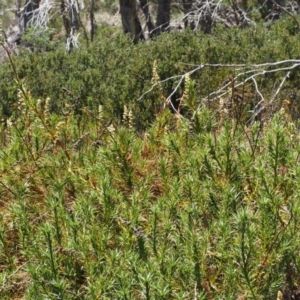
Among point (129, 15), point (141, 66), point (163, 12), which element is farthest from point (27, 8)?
point (141, 66)

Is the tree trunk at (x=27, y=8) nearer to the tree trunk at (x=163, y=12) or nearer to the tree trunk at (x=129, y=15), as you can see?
the tree trunk at (x=129, y=15)

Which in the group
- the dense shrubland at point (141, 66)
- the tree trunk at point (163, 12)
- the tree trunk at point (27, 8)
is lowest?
the dense shrubland at point (141, 66)

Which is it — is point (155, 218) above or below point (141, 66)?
above

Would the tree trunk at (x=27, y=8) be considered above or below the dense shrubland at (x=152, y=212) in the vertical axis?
above

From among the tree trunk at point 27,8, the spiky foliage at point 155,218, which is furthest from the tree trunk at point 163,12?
the spiky foliage at point 155,218

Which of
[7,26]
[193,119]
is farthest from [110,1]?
[193,119]

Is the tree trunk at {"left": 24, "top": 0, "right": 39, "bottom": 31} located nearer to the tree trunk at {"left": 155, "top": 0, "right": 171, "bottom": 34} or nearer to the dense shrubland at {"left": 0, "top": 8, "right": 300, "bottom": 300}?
the tree trunk at {"left": 155, "top": 0, "right": 171, "bottom": 34}

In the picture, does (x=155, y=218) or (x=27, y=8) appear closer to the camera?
(x=155, y=218)

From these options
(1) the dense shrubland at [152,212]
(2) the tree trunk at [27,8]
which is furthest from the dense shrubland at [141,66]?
(2) the tree trunk at [27,8]

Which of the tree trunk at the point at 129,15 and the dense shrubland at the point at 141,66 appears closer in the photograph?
the dense shrubland at the point at 141,66

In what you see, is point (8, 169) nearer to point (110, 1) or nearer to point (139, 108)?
point (139, 108)

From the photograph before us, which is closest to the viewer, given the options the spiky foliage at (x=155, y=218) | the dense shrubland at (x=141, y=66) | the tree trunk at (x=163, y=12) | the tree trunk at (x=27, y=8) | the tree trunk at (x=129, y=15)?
the spiky foliage at (x=155, y=218)

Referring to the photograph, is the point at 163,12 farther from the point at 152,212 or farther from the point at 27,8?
the point at 152,212

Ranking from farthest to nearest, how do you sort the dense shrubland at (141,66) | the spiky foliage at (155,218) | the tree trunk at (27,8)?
1. the tree trunk at (27,8)
2. the dense shrubland at (141,66)
3. the spiky foliage at (155,218)
